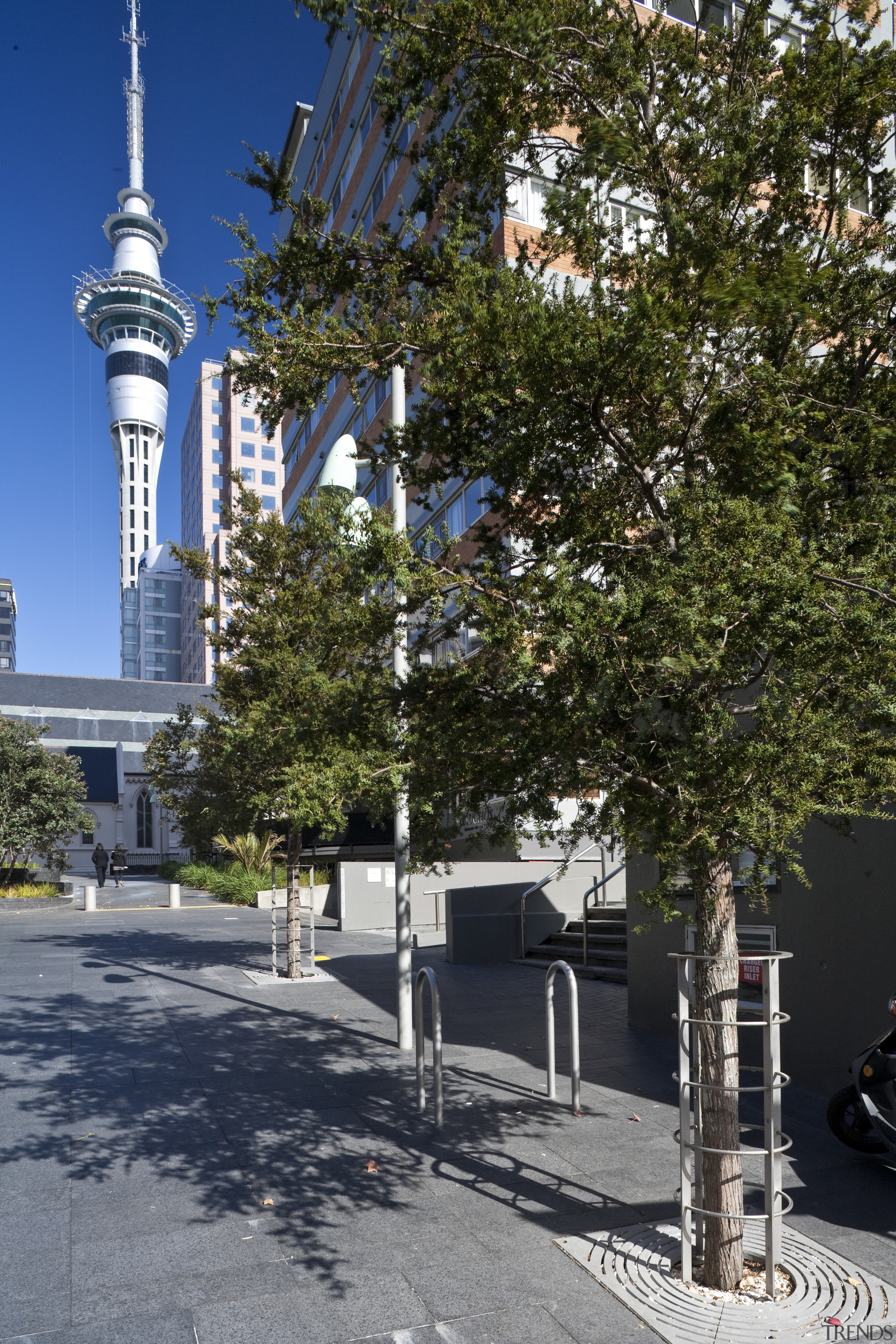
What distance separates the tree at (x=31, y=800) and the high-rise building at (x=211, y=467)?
50.0 meters

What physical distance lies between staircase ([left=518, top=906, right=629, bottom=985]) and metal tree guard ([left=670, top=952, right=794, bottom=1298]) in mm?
8169

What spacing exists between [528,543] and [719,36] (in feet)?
10.9

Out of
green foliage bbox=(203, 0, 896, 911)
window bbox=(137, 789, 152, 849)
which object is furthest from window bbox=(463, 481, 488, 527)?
window bbox=(137, 789, 152, 849)

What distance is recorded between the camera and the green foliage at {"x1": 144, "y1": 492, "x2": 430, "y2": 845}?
5375mm

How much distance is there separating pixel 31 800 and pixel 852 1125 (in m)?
26.9

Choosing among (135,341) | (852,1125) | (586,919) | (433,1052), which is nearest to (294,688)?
(586,919)

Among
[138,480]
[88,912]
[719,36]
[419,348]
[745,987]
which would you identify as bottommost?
[88,912]

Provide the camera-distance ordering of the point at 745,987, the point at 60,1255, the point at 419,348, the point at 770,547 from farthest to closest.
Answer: the point at 745,987, the point at 419,348, the point at 60,1255, the point at 770,547

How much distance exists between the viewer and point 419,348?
19.3ft

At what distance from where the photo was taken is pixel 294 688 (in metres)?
13.4

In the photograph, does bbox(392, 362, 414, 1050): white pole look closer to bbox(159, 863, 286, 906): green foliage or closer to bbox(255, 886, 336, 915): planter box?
bbox(255, 886, 336, 915): planter box

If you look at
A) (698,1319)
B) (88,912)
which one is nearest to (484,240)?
(698,1319)

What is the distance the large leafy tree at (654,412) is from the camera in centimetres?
413

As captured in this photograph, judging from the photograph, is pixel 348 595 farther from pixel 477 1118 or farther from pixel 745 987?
pixel 745 987
